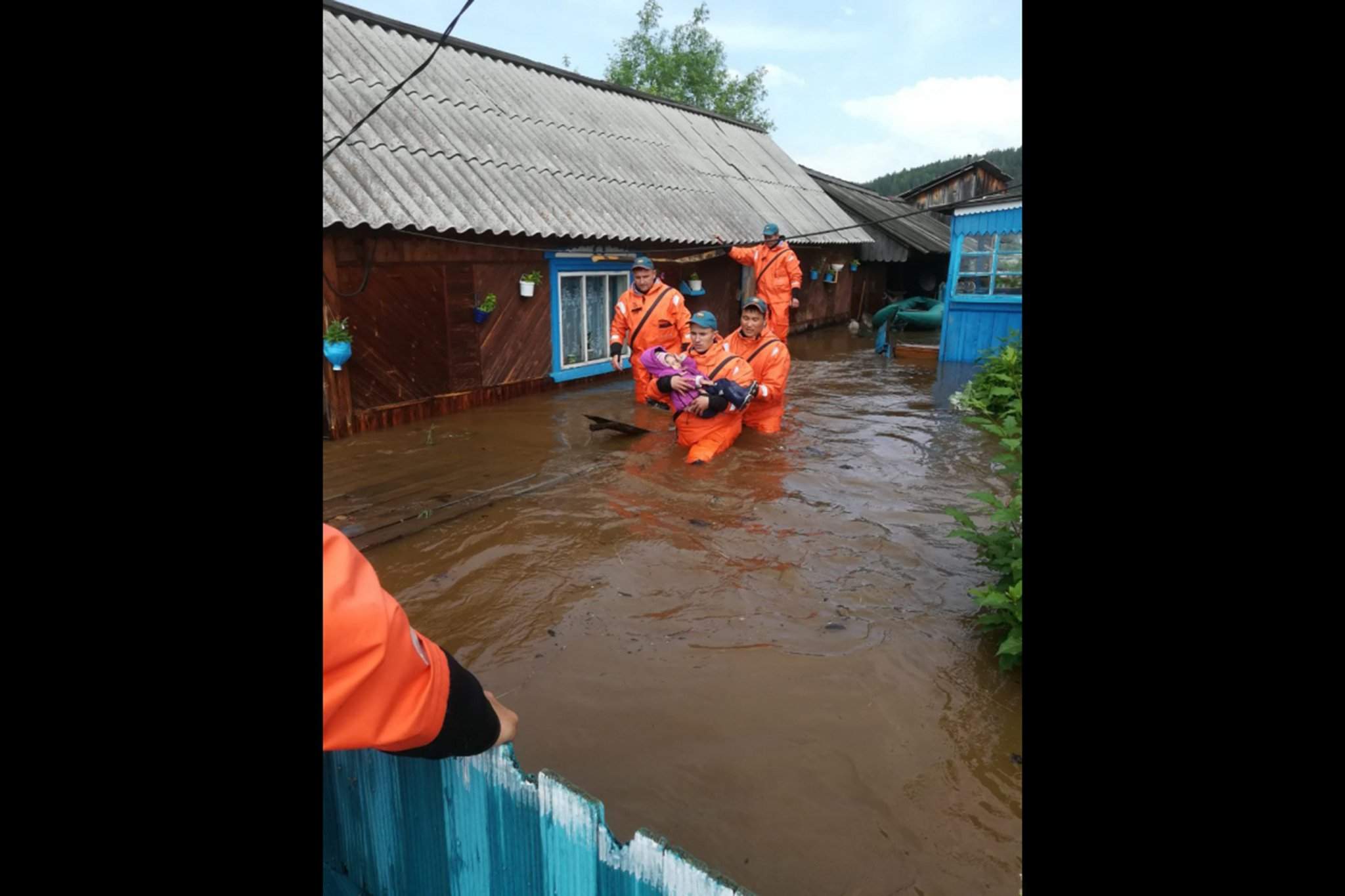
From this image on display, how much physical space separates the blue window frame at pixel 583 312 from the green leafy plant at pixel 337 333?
3.52m

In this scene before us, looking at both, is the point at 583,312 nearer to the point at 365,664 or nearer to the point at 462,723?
the point at 462,723

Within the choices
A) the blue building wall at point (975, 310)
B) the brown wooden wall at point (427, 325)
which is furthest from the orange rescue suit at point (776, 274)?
the brown wooden wall at point (427, 325)

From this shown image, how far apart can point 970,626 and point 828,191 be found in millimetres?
20879

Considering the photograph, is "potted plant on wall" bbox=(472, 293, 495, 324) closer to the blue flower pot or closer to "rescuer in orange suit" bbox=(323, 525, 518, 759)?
the blue flower pot

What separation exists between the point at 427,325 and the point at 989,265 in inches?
398

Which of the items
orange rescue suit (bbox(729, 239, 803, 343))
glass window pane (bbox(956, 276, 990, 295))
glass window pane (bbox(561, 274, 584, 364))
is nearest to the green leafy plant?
glass window pane (bbox(561, 274, 584, 364))

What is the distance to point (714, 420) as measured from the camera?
301 inches

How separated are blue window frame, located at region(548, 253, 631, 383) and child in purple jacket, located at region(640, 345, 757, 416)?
3.05m

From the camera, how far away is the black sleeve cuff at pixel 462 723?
1629mm

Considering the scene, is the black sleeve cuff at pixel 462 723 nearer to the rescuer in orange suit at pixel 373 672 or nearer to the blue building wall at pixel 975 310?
the rescuer in orange suit at pixel 373 672

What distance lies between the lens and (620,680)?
146 inches
